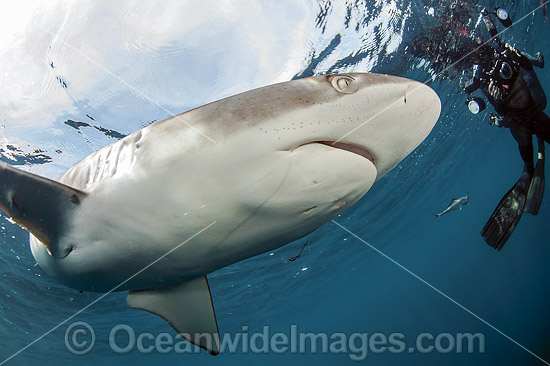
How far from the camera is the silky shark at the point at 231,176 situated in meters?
1.67

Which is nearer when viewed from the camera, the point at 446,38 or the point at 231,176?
the point at 231,176

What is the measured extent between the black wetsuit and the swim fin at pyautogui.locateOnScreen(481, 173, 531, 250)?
1.78 ft

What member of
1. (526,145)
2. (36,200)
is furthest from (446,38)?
(36,200)

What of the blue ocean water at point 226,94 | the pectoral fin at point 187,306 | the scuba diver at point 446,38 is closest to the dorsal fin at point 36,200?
the blue ocean water at point 226,94

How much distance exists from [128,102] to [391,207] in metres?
18.5

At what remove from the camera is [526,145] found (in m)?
7.25

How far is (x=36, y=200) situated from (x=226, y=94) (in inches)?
231

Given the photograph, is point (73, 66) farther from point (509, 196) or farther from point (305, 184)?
point (509, 196)

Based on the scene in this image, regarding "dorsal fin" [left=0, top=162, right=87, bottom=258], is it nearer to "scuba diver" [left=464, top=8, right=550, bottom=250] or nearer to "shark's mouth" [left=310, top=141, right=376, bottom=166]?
"shark's mouth" [left=310, top=141, right=376, bottom=166]

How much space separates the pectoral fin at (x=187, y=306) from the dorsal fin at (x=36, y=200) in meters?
1.72

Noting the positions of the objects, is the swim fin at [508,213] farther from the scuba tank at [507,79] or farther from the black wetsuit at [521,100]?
the scuba tank at [507,79]

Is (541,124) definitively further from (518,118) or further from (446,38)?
(446,38)

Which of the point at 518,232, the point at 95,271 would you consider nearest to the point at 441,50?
the point at 95,271

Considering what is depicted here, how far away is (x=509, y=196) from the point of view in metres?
6.88
